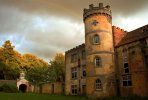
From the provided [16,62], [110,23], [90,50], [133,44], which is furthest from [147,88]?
[16,62]

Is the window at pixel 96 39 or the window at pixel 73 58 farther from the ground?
the window at pixel 96 39

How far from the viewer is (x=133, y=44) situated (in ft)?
87.3

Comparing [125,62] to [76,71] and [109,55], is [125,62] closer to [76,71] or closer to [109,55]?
[109,55]

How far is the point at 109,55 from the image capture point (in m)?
28.0

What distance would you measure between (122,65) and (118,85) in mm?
3108

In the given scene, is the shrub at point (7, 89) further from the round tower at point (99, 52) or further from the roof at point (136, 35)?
the roof at point (136, 35)

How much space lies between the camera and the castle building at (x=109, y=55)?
2465 centimetres

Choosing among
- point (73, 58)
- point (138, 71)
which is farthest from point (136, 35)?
point (73, 58)

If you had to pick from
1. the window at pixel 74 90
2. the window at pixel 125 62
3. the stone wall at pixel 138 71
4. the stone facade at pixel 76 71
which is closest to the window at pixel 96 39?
the window at pixel 125 62

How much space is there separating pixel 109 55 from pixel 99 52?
163 centimetres

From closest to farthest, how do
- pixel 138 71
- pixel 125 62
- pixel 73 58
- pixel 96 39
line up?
pixel 138 71
pixel 125 62
pixel 96 39
pixel 73 58

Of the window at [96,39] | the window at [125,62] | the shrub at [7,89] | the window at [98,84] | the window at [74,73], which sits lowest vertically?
the shrub at [7,89]

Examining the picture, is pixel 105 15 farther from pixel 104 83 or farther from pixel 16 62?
pixel 16 62

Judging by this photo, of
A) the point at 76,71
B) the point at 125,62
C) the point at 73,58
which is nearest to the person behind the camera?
the point at 125,62
